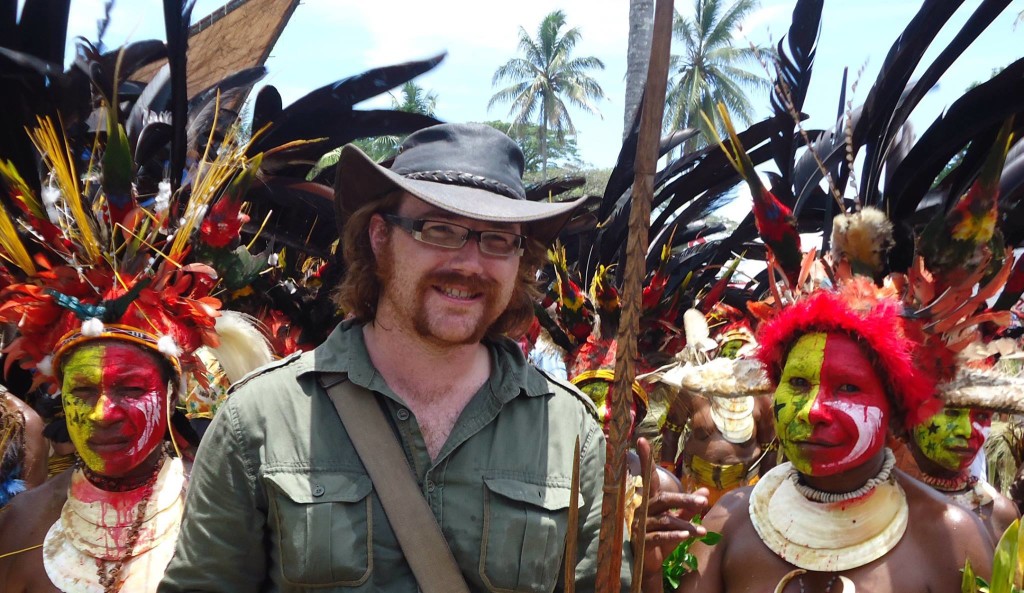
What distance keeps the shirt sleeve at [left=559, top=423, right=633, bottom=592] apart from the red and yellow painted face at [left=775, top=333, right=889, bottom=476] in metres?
1.10

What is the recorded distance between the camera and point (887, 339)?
10.4ft

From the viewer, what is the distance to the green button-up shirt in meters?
2.08

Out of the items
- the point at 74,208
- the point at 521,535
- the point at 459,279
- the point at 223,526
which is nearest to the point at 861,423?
the point at 521,535

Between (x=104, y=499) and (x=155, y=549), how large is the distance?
0.91 ft

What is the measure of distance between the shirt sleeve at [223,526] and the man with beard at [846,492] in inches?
67.8

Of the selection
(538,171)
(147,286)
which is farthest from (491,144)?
(538,171)

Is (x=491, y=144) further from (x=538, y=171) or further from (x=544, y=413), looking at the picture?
(x=538, y=171)

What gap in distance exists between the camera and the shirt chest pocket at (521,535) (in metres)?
2.15

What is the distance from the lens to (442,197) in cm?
222

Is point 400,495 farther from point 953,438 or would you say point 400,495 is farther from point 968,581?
point 953,438

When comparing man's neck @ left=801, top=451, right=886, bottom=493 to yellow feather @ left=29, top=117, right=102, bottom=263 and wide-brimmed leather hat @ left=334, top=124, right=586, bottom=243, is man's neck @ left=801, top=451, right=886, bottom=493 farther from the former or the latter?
yellow feather @ left=29, top=117, right=102, bottom=263

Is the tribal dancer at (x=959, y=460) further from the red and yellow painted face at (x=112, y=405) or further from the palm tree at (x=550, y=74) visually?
the palm tree at (x=550, y=74)

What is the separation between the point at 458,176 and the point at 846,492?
1870mm

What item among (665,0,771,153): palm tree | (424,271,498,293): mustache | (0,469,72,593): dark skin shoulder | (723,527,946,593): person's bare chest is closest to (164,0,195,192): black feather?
(0,469,72,593): dark skin shoulder
